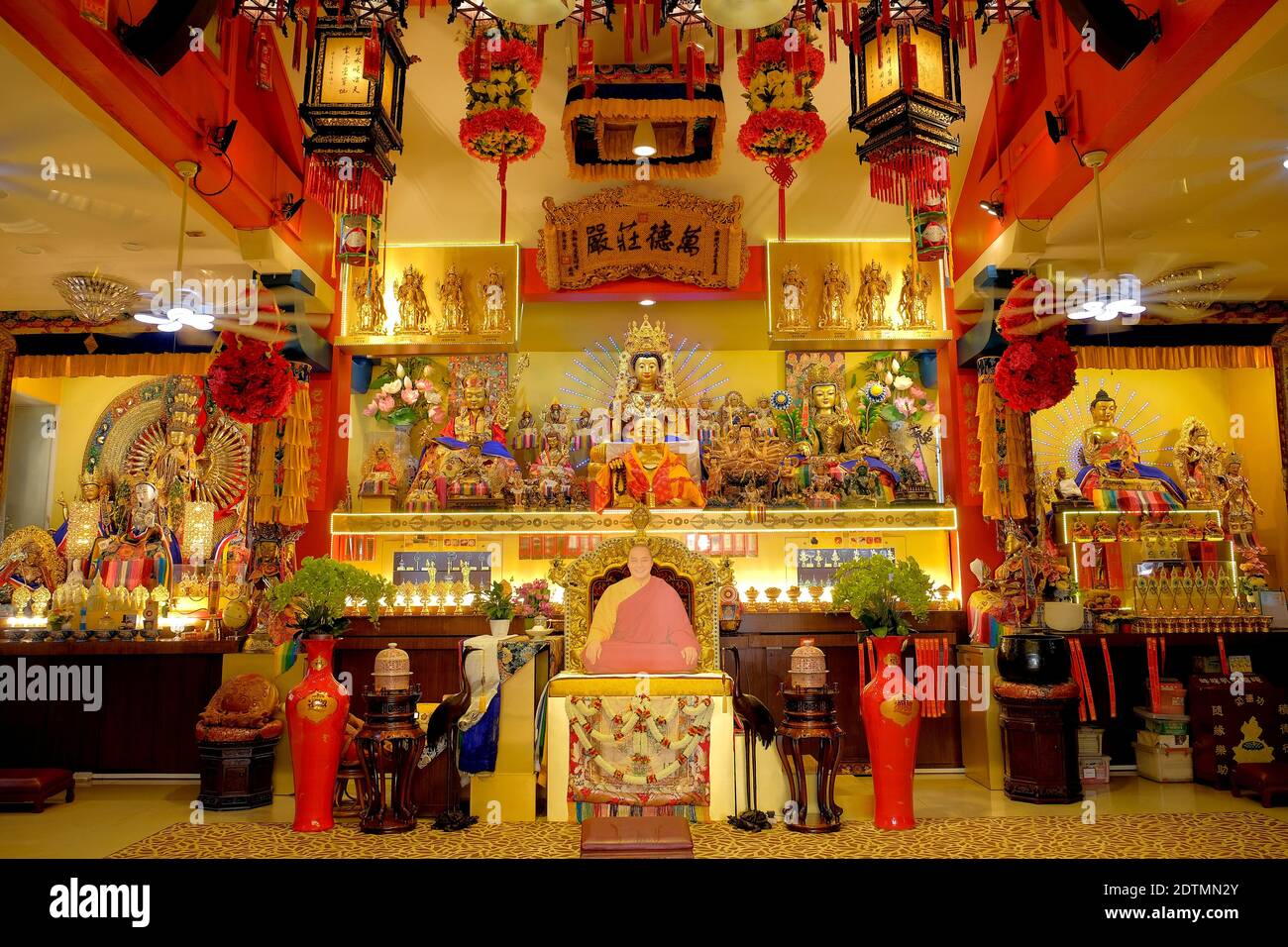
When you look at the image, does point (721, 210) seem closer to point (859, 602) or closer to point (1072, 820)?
point (859, 602)

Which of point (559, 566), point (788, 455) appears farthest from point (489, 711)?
point (788, 455)

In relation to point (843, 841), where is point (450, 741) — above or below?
above

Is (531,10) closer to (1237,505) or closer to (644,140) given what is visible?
(644,140)

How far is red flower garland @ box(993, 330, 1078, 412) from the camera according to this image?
556cm

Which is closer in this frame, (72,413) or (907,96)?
(907,96)

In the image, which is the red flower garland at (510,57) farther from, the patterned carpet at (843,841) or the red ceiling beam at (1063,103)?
the patterned carpet at (843,841)

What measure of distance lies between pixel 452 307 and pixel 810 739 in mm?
4979

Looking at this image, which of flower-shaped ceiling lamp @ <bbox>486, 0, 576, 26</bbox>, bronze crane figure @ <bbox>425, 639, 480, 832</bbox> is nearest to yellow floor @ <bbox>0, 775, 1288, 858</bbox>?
bronze crane figure @ <bbox>425, 639, 480, 832</bbox>

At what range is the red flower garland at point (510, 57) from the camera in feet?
19.7

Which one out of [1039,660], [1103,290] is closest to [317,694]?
[1039,660]

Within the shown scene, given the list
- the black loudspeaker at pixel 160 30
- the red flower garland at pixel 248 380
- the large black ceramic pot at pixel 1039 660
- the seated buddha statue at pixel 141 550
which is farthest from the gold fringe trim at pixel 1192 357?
the seated buddha statue at pixel 141 550

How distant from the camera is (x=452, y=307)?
8148 mm

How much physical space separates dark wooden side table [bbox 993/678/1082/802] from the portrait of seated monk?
211 centimetres

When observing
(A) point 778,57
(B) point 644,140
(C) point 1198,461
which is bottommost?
(C) point 1198,461
